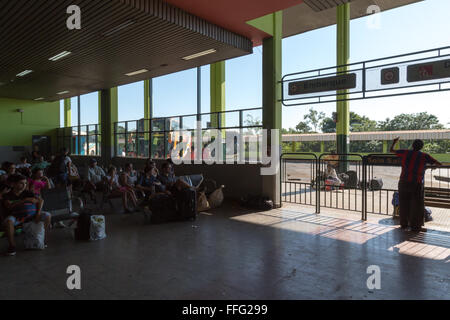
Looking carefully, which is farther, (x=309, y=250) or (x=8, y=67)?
(x=8, y=67)

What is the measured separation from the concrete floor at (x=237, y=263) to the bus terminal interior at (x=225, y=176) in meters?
0.03

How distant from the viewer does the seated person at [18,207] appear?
4.44 metres

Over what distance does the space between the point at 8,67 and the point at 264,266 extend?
1124 cm

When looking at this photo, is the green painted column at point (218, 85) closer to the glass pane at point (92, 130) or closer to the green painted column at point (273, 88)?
the green painted column at point (273, 88)

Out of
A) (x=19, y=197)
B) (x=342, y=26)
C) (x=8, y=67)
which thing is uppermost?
(x=342, y=26)

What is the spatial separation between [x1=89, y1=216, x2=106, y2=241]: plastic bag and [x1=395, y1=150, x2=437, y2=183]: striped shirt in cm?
587

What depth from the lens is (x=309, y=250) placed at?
15.4 ft

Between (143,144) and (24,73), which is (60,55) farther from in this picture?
(143,144)

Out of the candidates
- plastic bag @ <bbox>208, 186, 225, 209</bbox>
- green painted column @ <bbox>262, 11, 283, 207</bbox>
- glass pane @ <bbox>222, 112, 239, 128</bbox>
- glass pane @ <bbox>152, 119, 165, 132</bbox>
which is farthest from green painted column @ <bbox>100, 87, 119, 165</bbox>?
green painted column @ <bbox>262, 11, 283, 207</bbox>

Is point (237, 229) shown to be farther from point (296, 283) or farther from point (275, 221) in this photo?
point (296, 283)

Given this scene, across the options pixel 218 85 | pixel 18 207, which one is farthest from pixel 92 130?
pixel 18 207

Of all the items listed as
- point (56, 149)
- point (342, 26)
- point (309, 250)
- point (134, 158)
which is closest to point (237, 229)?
point (309, 250)

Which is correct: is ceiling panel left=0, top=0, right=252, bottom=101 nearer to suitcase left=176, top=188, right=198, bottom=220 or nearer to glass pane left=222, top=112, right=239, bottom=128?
glass pane left=222, top=112, right=239, bottom=128

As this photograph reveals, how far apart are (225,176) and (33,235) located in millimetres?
5809
